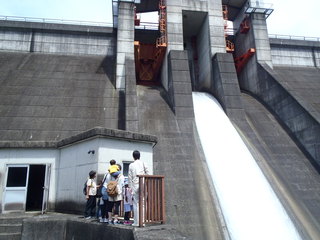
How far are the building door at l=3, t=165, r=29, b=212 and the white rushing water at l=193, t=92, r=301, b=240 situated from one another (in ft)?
22.7

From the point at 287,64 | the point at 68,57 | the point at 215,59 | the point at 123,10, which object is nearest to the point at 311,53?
the point at 287,64

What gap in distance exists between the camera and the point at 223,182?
10289 millimetres

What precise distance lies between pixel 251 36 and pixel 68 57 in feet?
41.8

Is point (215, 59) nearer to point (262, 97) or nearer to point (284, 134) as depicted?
point (262, 97)

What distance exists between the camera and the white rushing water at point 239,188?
866 cm

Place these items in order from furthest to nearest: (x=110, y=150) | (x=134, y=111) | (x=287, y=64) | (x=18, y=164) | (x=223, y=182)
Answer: (x=287, y=64)
(x=134, y=111)
(x=223, y=182)
(x=18, y=164)
(x=110, y=150)

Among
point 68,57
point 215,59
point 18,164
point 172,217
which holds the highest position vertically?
point 68,57

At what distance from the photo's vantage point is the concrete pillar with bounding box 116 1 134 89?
52.4ft

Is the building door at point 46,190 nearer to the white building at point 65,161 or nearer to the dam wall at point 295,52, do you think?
the white building at point 65,161

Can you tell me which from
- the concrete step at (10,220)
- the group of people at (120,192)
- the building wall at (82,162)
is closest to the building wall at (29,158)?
the building wall at (82,162)

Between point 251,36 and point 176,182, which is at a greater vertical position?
point 251,36

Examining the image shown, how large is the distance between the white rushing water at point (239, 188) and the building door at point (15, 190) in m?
6.91

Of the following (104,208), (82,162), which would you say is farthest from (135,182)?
(82,162)

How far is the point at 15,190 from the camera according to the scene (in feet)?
31.0
